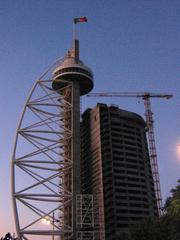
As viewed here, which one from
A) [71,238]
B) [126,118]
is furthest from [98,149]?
[71,238]

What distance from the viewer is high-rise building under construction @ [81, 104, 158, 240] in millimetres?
156375

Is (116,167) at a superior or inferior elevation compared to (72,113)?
inferior

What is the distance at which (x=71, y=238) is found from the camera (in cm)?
13362

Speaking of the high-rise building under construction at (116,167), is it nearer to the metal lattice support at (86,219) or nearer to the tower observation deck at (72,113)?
the metal lattice support at (86,219)

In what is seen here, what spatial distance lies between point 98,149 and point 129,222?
113 feet

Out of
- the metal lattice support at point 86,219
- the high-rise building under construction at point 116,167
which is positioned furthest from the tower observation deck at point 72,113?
the high-rise building under construction at point 116,167

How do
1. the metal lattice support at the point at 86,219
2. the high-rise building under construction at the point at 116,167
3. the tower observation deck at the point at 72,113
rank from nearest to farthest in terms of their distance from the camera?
the metal lattice support at the point at 86,219 < the tower observation deck at the point at 72,113 < the high-rise building under construction at the point at 116,167

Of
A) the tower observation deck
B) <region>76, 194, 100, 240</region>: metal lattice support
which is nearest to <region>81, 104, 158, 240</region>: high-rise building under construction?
<region>76, 194, 100, 240</region>: metal lattice support

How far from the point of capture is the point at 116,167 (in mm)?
168250

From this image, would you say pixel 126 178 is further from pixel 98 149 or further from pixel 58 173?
pixel 58 173

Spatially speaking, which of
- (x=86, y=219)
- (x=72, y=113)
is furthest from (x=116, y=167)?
(x=86, y=219)

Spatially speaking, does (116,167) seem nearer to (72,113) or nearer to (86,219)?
(72,113)

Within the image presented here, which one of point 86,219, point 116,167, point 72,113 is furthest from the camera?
point 116,167

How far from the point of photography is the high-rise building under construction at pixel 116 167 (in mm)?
156375
